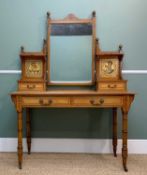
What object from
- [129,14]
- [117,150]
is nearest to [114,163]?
[117,150]

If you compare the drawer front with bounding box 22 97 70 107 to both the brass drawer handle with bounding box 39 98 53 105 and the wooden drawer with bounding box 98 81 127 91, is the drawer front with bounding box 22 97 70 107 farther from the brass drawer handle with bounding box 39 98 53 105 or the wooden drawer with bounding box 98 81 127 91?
the wooden drawer with bounding box 98 81 127 91

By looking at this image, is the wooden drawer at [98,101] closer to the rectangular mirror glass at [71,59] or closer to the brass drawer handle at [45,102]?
the brass drawer handle at [45,102]

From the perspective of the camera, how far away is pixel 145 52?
8.84ft

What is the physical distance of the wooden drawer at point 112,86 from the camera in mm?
2506

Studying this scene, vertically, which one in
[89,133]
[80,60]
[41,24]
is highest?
[41,24]

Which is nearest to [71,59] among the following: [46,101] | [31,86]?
[31,86]

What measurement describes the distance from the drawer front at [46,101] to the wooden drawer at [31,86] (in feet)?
1.13

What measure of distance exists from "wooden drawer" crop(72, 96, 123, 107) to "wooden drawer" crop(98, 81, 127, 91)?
32 centimetres

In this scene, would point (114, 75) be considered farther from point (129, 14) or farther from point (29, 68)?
point (29, 68)

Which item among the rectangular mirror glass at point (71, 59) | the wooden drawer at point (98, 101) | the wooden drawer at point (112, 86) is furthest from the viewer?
the rectangular mirror glass at point (71, 59)

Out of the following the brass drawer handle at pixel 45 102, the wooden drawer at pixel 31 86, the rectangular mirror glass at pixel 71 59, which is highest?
the rectangular mirror glass at pixel 71 59

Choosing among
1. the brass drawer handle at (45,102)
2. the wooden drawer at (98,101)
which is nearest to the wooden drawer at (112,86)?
the wooden drawer at (98,101)

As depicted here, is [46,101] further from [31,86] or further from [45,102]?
[31,86]

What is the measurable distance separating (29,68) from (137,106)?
1.37 meters
